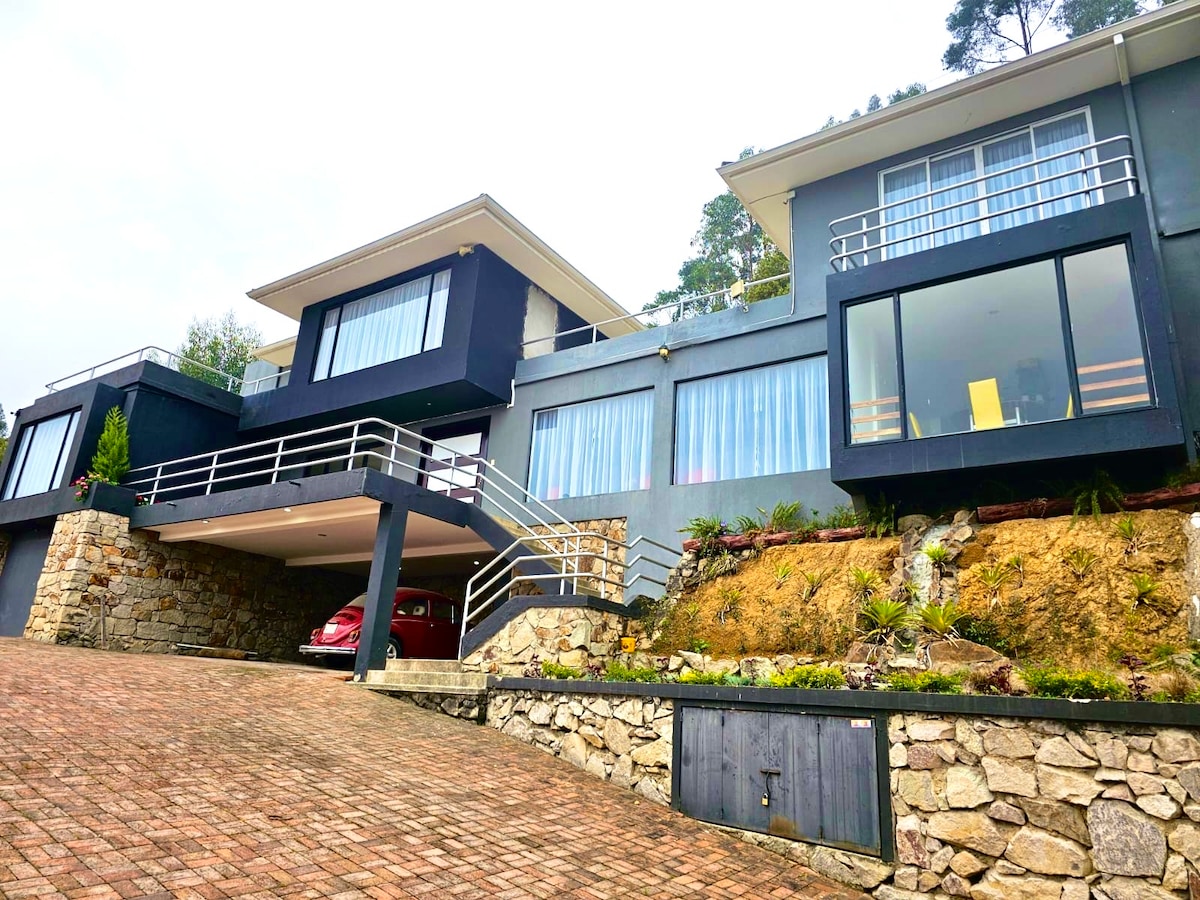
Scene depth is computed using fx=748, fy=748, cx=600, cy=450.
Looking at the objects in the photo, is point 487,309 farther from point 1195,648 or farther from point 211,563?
point 1195,648

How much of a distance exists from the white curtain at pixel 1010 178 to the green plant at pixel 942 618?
681 centimetres

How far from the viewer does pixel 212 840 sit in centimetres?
480

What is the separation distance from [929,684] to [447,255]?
1402 cm

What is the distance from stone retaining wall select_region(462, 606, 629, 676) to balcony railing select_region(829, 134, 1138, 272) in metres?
6.66

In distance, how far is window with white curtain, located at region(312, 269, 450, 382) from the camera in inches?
675

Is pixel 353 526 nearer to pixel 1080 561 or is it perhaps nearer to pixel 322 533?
pixel 322 533

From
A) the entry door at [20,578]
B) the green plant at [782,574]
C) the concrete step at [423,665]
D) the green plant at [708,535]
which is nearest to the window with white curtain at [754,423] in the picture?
the green plant at [708,535]

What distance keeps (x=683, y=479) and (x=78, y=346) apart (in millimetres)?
88308

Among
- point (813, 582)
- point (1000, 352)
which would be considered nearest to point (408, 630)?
point (813, 582)

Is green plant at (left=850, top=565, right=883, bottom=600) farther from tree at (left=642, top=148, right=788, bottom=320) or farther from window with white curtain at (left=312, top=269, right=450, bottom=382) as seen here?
tree at (left=642, top=148, right=788, bottom=320)

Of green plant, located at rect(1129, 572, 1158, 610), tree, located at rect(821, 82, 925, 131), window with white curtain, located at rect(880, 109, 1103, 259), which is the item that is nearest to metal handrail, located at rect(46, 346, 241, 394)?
window with white curtain, located at rect(880, 109, 1103, 259)

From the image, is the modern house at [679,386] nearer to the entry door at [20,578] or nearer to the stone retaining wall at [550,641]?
the entry door at [20,578]

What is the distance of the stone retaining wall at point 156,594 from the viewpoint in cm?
1440

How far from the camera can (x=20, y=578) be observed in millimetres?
16375
